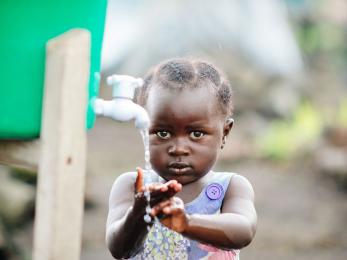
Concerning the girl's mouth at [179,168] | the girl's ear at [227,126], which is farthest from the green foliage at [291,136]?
the girl's mouth at [179,168]

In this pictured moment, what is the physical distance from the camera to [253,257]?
6.04 metres

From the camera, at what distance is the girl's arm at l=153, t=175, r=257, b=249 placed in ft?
7.20

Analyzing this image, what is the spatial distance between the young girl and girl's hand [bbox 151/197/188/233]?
120 mm

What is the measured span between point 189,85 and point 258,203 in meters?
4.49

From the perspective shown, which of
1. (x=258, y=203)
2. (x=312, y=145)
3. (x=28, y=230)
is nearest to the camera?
(x=28, y=230)

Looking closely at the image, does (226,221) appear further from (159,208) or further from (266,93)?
(266,93)

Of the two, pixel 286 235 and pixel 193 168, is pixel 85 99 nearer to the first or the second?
pixel 193 168

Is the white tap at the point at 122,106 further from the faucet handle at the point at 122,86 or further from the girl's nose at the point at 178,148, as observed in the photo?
the girl's nose at the point at 178,148

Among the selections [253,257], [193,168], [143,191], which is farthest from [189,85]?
[253,257]

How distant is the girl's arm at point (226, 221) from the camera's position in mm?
2195

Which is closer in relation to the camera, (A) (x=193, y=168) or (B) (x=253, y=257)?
(A) (x=193, y=168)

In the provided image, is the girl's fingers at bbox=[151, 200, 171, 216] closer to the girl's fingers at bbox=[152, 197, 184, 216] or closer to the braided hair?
the girl's fingers at bbox=[152, 197, 184, 216]

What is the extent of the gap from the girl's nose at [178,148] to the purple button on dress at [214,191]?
0.18m

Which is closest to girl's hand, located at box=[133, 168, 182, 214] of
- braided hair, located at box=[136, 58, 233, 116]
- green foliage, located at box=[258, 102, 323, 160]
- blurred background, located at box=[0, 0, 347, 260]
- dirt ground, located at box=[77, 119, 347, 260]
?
braided hair, located at box=[136, 58, 233, 116]
